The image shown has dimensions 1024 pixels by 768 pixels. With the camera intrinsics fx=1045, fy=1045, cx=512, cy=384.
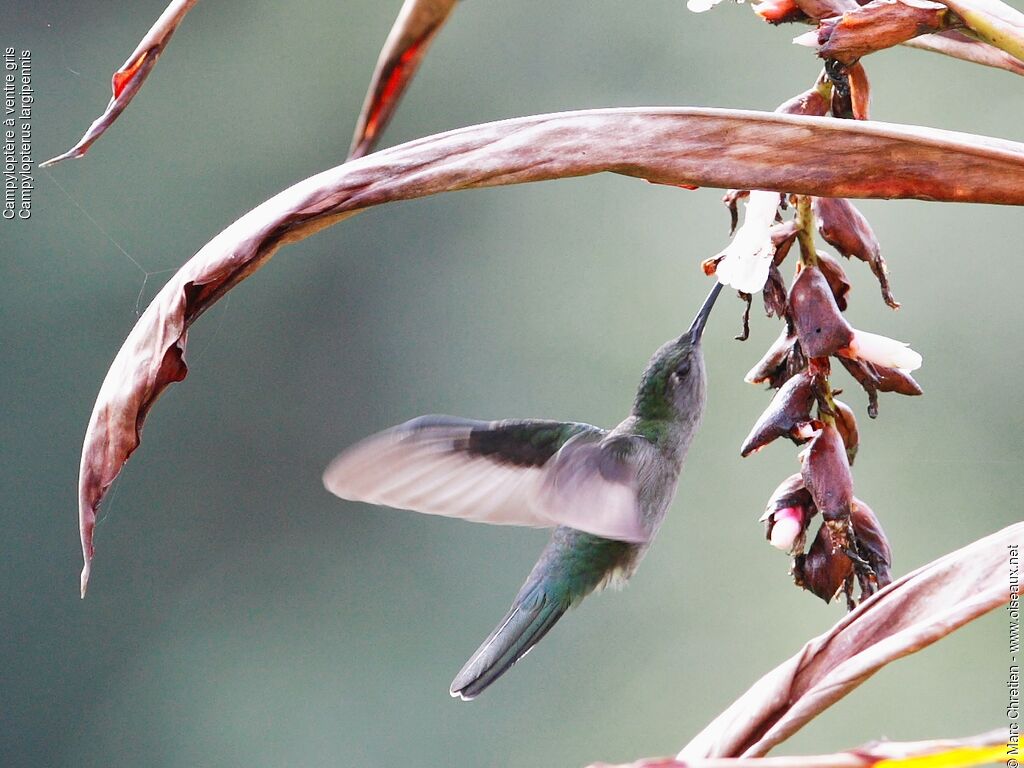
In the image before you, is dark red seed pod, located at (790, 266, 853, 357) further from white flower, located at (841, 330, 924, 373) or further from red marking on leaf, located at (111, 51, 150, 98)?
red marking on leaf, located at (111, 51, 150, 98)

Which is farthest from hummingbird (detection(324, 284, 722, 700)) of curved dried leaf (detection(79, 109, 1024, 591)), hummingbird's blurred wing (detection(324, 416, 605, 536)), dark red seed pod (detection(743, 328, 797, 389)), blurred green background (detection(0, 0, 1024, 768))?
blurred green background (detection(0, 0, 1024, 768))

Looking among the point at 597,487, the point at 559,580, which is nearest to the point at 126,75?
the point at 597,487

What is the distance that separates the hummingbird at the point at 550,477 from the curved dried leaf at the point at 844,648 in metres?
0.34

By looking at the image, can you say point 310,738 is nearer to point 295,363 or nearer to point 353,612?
point 353,612

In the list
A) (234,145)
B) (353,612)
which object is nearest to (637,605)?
(353,612)

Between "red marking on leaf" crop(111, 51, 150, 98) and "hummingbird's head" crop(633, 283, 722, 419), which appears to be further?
"hummingbird's head" crop(633, 283, 722, 419)

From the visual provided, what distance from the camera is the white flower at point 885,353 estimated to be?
0.61m

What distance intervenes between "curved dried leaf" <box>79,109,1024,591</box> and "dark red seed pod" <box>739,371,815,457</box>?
0.54 feet

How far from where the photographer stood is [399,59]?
0.62 meters

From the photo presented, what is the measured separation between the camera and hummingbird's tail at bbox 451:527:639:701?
43.3 inches

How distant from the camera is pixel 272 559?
2.60 meters

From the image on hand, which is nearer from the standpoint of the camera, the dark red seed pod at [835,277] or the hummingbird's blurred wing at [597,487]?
the dark red seed pod at [835,277]

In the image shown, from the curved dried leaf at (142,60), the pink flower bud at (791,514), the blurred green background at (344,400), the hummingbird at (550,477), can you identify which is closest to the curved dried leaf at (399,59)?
the curved dried leaf at (142,60)

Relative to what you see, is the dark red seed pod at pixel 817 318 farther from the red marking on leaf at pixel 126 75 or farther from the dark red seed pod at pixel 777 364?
the red marking on leaf at pixel 126 75
